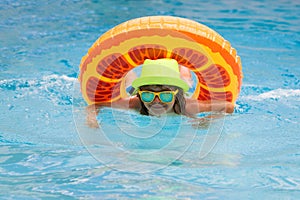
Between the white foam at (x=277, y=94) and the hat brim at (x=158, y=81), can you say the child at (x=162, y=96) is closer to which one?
the hat brim at (x=158, y=81)

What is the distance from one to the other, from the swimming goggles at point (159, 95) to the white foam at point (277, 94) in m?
1.62

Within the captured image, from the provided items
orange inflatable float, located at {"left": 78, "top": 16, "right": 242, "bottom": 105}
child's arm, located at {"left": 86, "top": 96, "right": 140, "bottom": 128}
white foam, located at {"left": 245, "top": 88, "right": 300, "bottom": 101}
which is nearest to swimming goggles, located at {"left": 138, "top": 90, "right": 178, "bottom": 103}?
orange inflatable float, located at {"left": 78, "top": 16, "right": 242, "bottom": 105}

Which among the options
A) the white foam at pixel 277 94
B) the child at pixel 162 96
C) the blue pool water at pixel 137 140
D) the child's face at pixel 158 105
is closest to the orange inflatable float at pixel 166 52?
the child at pixel 162 96

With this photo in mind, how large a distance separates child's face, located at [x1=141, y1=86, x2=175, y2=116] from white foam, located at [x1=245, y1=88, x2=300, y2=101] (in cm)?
144

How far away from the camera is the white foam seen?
227 inches

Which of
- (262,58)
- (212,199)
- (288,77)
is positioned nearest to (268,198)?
(212,199)

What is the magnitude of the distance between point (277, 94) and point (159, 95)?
200 centimetres

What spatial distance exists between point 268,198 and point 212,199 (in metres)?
0.39

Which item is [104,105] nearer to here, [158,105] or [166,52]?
[158,105]

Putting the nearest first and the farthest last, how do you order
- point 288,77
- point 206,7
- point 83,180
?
1. point 83,180
2. point 288,77
3. point 206,7

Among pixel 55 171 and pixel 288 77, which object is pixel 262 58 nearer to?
pixel 288 77

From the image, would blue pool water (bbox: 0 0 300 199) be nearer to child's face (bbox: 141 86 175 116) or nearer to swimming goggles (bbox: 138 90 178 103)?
child's face (bbox: 141 86 175 116)

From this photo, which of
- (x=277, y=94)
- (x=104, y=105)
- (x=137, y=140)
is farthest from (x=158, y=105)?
(x=277, y=94)

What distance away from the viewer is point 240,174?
379 centimetres
